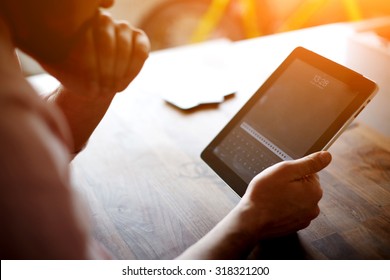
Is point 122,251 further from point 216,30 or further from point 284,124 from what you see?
point 216,30

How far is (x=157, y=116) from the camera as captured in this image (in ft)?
4.46

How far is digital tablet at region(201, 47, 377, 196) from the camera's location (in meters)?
0.93

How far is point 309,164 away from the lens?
32.3 inches

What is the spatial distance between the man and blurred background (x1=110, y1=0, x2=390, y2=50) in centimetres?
231

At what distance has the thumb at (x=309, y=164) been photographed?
0.81m

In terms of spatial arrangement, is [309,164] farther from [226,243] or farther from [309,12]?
[309,12]

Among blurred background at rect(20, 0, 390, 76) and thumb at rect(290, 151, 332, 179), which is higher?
thumb at rect(290, 151, 332, 179)

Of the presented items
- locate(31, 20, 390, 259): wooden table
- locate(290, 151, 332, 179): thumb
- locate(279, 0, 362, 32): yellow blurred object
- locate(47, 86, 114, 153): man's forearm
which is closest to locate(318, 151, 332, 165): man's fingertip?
locate(290, 151, 332, 179): thumb

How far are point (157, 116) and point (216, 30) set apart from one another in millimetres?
2262

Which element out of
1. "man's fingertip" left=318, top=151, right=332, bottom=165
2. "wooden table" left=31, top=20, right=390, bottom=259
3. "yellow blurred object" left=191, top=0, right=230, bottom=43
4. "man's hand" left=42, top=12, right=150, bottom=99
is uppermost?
"man's fingertip" left=318, top=151, right=332, bottom=165

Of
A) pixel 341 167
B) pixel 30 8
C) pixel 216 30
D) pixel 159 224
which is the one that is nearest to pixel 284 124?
pixel 341 167

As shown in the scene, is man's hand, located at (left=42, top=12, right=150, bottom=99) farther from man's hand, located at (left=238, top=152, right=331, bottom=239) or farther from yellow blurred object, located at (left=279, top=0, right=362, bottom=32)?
yellow blurred object, located at (left=279, top=0, right=362, bottom=32)

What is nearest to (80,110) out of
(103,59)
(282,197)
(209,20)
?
(103,59)

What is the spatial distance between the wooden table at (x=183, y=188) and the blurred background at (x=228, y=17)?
6.15 feet
